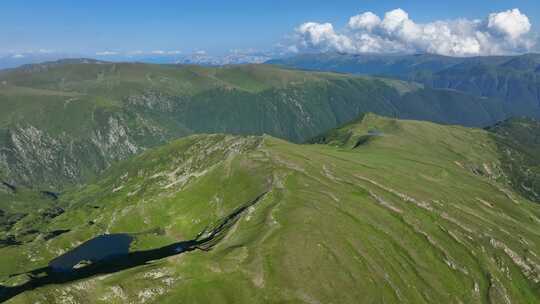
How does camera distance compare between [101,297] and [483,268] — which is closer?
[101,297]

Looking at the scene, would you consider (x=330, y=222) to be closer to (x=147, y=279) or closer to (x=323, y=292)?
(x=323, y=292)

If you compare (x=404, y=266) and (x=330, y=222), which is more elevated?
(x=330, y=222)

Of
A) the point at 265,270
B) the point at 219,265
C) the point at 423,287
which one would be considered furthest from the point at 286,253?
the point at 423,287

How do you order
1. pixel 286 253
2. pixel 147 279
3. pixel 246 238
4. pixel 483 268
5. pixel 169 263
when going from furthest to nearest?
pixel 483 268 → pixel 246 238 → pixel 286 253 → pixel 169 263 → pixel 147 279

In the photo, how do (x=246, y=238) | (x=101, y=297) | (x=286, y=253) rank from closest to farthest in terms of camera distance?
(x=101, y=297)
(x=286, y=253)
(x=246, y=238)

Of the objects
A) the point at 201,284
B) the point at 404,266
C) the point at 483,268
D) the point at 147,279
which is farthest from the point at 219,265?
the point at 483,268

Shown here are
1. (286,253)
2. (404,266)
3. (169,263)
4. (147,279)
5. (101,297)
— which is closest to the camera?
(101,297)

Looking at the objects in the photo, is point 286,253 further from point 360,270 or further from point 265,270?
point 360,270

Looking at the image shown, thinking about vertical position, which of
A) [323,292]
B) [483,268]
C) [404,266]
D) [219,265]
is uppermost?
[219,265]

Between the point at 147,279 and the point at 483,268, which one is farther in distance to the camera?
the point at 483,268
